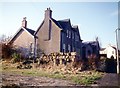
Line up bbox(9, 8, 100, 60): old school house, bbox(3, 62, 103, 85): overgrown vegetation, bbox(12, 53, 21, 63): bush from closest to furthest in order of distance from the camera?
bbox(3, 62, 103, 85): overgrown vegetation < bbox(12, 53, 21, 63): bush < bbox(9, 8, 100, 60): old school house

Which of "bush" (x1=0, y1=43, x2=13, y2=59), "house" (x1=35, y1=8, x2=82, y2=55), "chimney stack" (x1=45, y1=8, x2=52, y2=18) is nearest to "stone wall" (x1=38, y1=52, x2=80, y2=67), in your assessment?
"house" (x1=35, y1=8, x2=82, y2=55)

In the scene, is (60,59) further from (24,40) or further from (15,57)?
(24,40)

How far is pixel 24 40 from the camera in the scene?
52.4ft

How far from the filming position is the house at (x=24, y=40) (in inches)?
562

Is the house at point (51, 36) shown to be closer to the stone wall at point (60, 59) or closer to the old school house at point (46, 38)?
the old school house at point (46, 38)

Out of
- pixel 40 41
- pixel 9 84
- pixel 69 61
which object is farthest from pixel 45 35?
pixel 9 84

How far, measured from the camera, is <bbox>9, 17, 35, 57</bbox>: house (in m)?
14.3

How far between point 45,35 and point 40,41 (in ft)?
2.06

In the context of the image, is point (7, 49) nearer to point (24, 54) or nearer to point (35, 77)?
point (24, 54)

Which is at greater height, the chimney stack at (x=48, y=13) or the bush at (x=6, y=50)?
the chimney stack at (x=48, y=13)

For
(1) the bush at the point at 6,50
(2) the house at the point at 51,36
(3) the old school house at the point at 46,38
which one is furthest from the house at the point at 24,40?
(1) the bush at the point at 6,50

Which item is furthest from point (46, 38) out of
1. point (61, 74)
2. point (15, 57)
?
point (61, 74)

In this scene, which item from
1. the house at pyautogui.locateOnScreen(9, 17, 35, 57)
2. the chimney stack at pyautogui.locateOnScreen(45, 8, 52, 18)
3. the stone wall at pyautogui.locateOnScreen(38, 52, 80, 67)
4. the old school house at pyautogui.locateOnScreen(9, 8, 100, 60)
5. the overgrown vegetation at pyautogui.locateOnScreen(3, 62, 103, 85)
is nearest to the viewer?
the overgrown vegetation at pyautogui.locateOnScreen(3, 62, 103, 85)

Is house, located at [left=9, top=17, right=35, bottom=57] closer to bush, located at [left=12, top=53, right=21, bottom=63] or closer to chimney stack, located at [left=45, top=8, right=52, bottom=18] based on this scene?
bush, located at [left=12, top=53, right=21, bottom=63]
